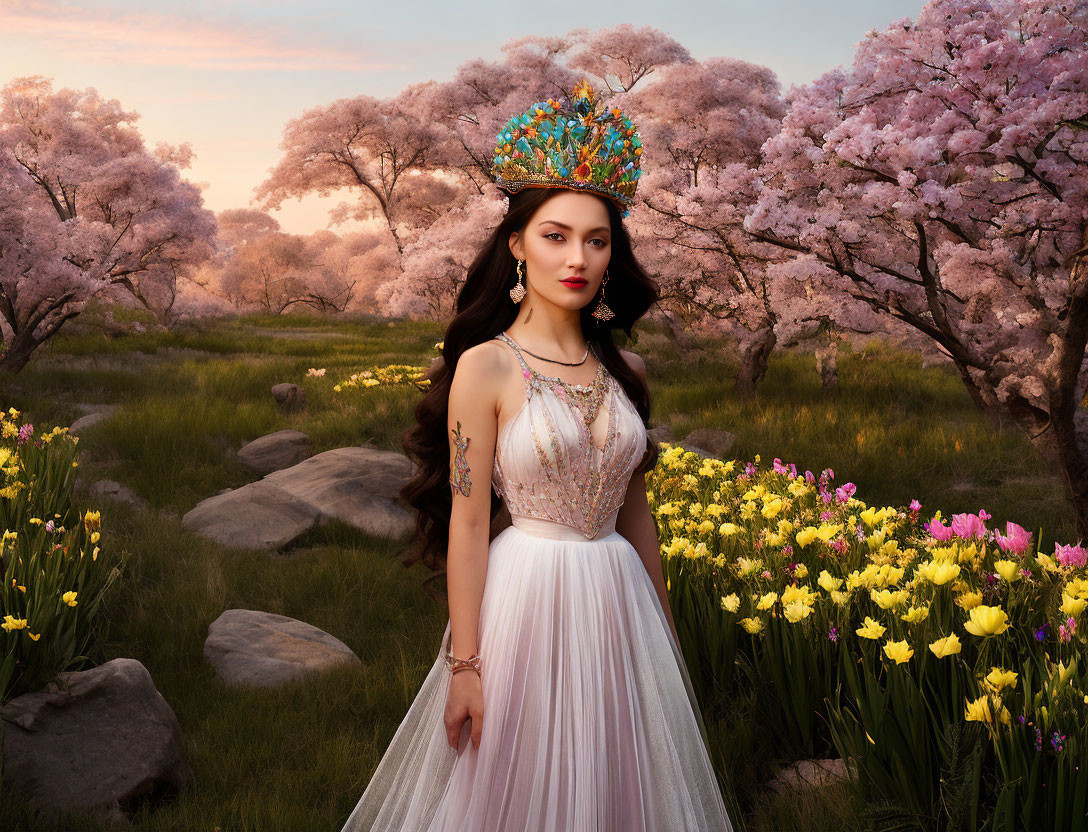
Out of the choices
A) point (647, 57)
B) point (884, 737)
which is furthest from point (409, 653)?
point (647, 57)

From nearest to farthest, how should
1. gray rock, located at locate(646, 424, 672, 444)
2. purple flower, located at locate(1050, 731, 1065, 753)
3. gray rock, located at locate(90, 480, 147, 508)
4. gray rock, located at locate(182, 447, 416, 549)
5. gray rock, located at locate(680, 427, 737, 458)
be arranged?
purple flower, located at locate(1050, 731, 1065, 753) → gray rock, located at locate(182, 447, 416, 549) → gray rock, located at locate(90, 480, 147, 508) → gray rock, located at locate(680, 427, 737, 458) → gray rock, located at locate(646, 424, 672, 444)

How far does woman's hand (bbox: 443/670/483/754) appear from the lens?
2.12 metres

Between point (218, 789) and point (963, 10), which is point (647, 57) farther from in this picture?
point (218, 789)

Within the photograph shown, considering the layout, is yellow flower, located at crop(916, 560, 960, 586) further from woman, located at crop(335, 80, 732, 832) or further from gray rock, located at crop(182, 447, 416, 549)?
gray rock, located at crop(182, 447, 416, 549)

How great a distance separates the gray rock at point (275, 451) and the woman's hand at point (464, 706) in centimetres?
645

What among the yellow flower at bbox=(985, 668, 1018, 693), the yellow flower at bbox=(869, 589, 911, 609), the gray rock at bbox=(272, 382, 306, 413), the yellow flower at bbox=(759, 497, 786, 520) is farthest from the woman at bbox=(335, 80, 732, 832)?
the gray rock at bbox=(272, 382, 306, 413)

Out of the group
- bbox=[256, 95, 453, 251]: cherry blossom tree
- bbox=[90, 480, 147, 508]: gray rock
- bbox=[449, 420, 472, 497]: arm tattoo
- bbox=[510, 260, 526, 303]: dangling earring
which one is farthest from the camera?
bbox=[256, 95, 453, 251]: cherry blossom tree

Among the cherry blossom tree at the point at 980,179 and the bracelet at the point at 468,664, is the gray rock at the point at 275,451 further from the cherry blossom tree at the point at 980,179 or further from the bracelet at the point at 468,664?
the bracelet at the point at 468,664

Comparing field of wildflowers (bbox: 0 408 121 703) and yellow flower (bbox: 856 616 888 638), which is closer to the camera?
yellow flower (bbox: 856 616 888 638)

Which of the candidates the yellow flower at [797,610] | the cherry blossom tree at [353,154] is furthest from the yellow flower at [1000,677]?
the cherry blossom tree at [353,154]

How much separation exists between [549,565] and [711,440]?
6609mm

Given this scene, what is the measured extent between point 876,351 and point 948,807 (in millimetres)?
13097

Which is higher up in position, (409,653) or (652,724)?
(652,724)

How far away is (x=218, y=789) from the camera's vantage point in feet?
10.3
